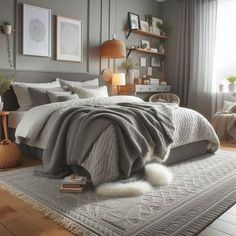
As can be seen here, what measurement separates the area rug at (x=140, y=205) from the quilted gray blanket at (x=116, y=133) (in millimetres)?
233

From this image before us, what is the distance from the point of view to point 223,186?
8.19 ft

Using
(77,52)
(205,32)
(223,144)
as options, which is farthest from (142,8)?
(223,144)

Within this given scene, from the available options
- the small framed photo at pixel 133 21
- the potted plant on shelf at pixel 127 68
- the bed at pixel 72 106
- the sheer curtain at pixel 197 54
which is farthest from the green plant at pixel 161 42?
the bed at pixel 72 106

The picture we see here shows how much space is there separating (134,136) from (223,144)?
2.61 metres

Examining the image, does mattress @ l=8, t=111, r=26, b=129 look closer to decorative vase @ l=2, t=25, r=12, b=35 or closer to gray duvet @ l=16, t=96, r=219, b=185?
gray duvet @ l=16, t=96, r=219, b=185

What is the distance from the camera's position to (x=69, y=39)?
4.73 metres

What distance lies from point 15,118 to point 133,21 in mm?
3253

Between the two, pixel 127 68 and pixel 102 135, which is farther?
pixel 127 68

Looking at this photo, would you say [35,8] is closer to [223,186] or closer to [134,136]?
[134,136]

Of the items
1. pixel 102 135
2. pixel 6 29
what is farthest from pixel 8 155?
pixel 6 29

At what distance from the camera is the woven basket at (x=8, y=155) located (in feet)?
10.1

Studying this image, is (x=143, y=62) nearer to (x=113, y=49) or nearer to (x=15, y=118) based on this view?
(x=113, y=49)

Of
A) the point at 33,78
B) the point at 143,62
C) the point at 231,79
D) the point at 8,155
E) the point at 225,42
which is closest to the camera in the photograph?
the point at 8,155

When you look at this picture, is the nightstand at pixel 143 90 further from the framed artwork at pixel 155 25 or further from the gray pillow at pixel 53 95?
the gray pillow at pixel 53 95
